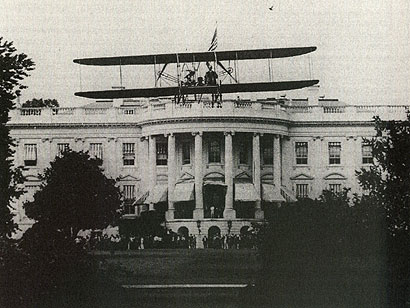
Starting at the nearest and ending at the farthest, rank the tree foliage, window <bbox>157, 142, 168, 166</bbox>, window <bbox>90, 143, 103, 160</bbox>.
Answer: the tree foliage, window <bbox>157, 142, 168, 166</bbox>, window <bbox>90, 143, 103, 160</bbox>

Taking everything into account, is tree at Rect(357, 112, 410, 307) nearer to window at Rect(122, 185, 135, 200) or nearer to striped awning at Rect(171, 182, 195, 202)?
striped awning at Rect(171, 182, 195, 202)

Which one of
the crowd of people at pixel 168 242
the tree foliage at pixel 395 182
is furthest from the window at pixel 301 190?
the tree foliage at pixel 395 182

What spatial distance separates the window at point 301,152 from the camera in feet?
212

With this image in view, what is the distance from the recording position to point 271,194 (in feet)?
201

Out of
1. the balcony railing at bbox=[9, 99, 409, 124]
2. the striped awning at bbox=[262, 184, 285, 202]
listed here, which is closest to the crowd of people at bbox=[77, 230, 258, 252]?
the striped awning at bbox=[262, 184, 285, 202]

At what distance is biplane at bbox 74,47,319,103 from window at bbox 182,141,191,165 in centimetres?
336

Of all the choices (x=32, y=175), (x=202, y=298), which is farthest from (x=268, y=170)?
(x=202, y=298)

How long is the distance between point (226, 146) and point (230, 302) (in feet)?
109

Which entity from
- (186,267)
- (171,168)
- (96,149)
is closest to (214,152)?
(171,168)

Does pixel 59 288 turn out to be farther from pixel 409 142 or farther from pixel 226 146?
pixel 226 146

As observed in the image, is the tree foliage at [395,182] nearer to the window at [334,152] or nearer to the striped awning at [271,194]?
the striped awning at [271,194]

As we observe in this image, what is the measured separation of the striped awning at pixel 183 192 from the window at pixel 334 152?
36.8 feet

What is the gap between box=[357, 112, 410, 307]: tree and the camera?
23.5 m

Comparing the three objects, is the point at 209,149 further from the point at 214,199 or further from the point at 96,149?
the point at 96,149
